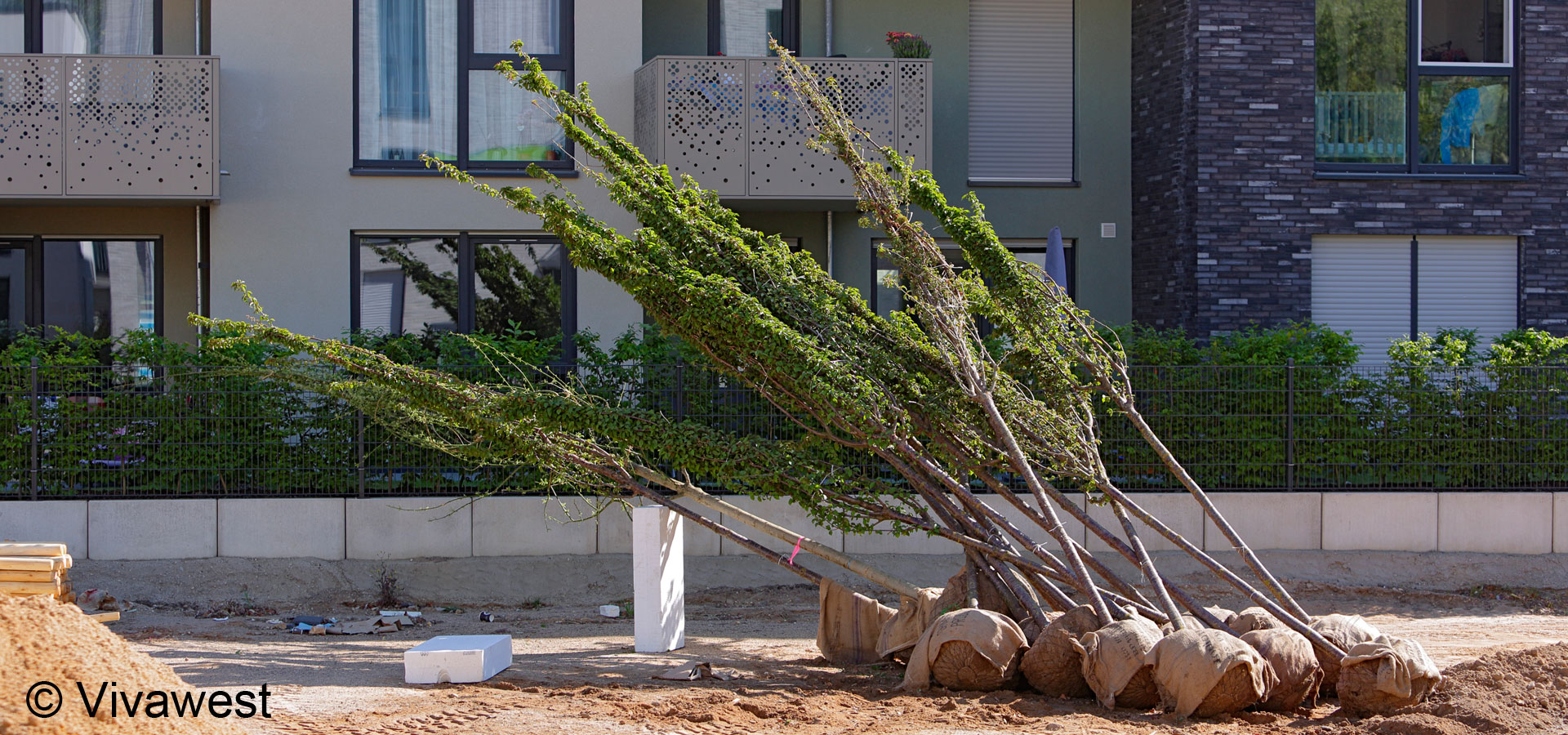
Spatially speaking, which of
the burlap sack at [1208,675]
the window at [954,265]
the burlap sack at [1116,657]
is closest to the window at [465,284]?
the window at [954,265]

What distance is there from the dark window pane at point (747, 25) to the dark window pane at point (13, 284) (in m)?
8.86

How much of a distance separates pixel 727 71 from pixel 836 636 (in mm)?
7286

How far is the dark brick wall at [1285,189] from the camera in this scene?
48.6 feet

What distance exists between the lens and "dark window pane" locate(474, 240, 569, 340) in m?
14.3

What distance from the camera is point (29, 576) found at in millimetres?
8992

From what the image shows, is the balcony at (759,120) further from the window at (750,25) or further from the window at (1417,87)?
the window at (1417,87)

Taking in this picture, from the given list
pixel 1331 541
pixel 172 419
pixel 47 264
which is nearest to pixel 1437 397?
pixel 1331 541

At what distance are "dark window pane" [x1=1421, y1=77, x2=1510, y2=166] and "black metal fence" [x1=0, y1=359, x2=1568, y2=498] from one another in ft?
13.4

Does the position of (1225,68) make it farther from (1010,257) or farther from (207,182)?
(207,182)

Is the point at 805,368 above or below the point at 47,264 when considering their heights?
below

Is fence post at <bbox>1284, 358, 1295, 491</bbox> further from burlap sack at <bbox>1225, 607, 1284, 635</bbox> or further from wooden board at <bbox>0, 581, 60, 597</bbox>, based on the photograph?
wooden board at <bbox>0, 581, 60, 597</bbox>

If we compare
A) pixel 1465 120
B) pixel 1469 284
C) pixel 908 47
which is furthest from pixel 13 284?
pixel 1465 120

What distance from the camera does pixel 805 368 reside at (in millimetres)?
7684

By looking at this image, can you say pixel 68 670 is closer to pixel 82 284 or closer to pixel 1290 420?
pixel 1290 420
